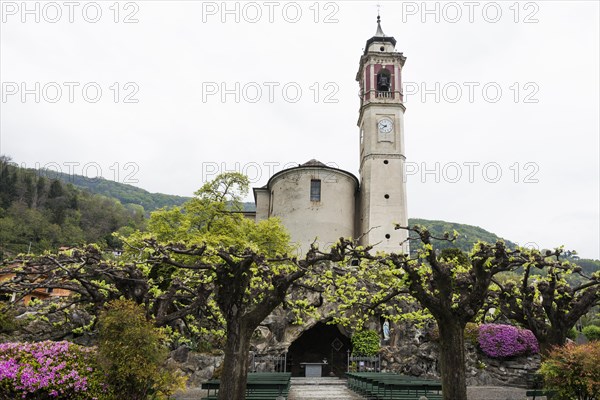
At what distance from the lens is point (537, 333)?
14047 millimetres

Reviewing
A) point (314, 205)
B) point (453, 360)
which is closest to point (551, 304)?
point (453, 360)

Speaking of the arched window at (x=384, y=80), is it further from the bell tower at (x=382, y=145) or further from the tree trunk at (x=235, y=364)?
the tree trunk at (x=235, y=364)

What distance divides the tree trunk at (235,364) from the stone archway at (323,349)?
18.5 m

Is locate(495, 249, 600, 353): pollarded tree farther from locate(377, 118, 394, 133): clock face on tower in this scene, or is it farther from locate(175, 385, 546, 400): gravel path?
locate(377, 118, 394, 133): clock face on tower

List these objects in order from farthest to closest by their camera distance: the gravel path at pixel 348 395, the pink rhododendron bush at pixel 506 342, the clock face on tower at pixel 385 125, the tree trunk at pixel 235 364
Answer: the clock face on tower at pixel 385 125, the pink rhododendron bush at pixel 506 342, the gravel path at pixel 348 395, the tree trunk at pixel 235 364

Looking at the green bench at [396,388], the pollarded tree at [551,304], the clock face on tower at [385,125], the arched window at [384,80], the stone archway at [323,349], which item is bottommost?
the stone archway at [323,349]

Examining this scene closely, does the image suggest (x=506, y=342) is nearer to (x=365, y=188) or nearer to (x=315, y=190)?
(x=365, y=188)

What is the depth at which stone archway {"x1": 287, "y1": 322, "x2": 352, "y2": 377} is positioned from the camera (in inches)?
1156

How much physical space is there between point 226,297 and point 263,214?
31.4 meters

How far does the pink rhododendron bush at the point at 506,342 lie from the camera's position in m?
23.1

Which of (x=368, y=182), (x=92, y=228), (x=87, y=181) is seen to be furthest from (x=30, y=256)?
(x=87, y=181)

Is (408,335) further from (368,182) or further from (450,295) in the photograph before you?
(368,182)

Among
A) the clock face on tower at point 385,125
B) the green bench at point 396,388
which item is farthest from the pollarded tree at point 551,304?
the clock face on tower at point 385,125

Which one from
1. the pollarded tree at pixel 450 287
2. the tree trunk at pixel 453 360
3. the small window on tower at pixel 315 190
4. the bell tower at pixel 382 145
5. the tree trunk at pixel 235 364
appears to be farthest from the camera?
the small window on tower at pixel 315 190
